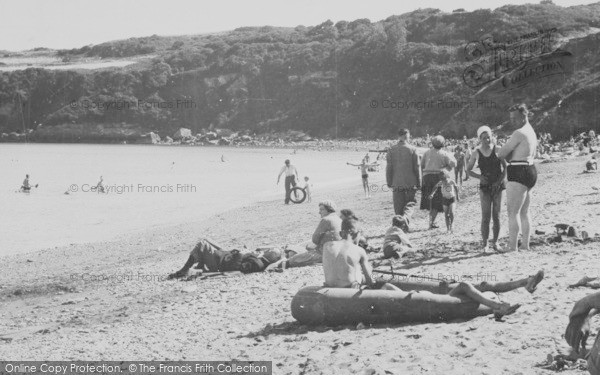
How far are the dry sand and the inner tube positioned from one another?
0.38 feet

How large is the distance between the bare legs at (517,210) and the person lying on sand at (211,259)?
390 centimetres

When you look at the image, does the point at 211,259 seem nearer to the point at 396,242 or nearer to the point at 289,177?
the point at 396,242

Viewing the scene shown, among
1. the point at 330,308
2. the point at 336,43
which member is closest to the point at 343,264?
the point at 330,308

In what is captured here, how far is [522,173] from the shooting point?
866cm

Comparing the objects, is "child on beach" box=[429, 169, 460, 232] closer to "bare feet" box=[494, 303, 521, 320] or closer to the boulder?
"bare feet" box=[494, 303, 521, 320]

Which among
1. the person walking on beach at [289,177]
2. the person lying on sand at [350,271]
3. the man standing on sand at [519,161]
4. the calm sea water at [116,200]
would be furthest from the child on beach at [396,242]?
the person walking on beach at [289,177]

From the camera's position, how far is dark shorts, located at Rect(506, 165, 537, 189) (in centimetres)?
866

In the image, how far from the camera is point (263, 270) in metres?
10.5

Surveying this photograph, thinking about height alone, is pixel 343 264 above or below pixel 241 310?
above

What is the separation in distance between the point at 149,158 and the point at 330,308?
8009 cm

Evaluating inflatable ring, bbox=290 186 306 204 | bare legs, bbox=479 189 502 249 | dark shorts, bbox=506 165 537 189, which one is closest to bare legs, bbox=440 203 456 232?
Answer: bare legs, bbox=479 189 502 249

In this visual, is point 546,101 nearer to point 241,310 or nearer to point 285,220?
point 285,220

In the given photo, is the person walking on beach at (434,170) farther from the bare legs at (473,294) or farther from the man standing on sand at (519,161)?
the bare legs at (473,294)

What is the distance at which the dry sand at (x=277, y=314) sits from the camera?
589cm
